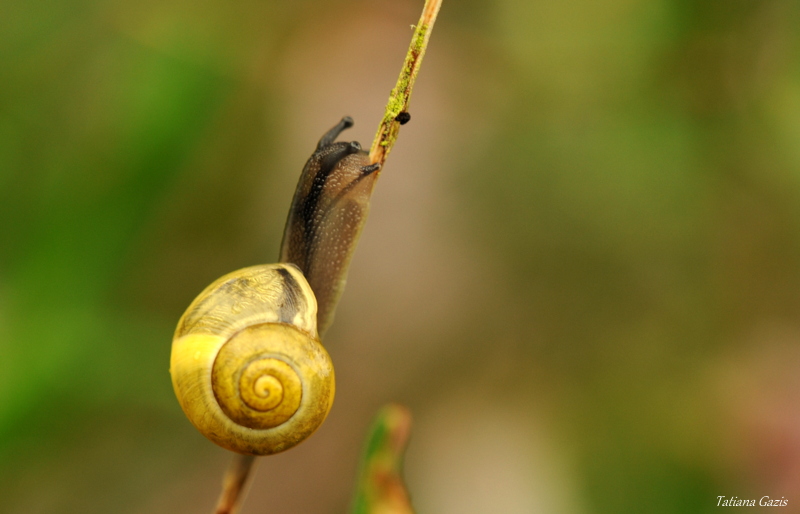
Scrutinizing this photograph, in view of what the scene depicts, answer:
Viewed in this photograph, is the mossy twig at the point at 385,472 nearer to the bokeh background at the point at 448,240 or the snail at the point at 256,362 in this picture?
the snail at the point at 256,362

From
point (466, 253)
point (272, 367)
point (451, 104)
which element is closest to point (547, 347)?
point (466, 253)

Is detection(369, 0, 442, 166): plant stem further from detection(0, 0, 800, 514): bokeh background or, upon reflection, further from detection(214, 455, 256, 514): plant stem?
detection(0, 0, 800, 514): bokeh background

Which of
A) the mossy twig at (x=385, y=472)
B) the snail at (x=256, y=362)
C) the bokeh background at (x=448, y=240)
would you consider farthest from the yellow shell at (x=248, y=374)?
the bokeh background at (x=448, y=240)

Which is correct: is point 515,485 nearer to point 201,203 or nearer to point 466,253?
point 466,253

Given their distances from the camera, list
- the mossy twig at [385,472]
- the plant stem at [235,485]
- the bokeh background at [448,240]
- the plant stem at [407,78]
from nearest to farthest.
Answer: the plant stem at [407,78]
the mossy twig at [385,472]
the plant stem at [235,485]
the bokeh background at [448,240]

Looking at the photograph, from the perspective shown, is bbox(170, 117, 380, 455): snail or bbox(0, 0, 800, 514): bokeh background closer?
bbox(170, 117, 380, 455): snail

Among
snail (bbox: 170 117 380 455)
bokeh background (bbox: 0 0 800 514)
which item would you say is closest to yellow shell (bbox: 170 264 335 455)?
snail (bbox: 170 117 380 455)
